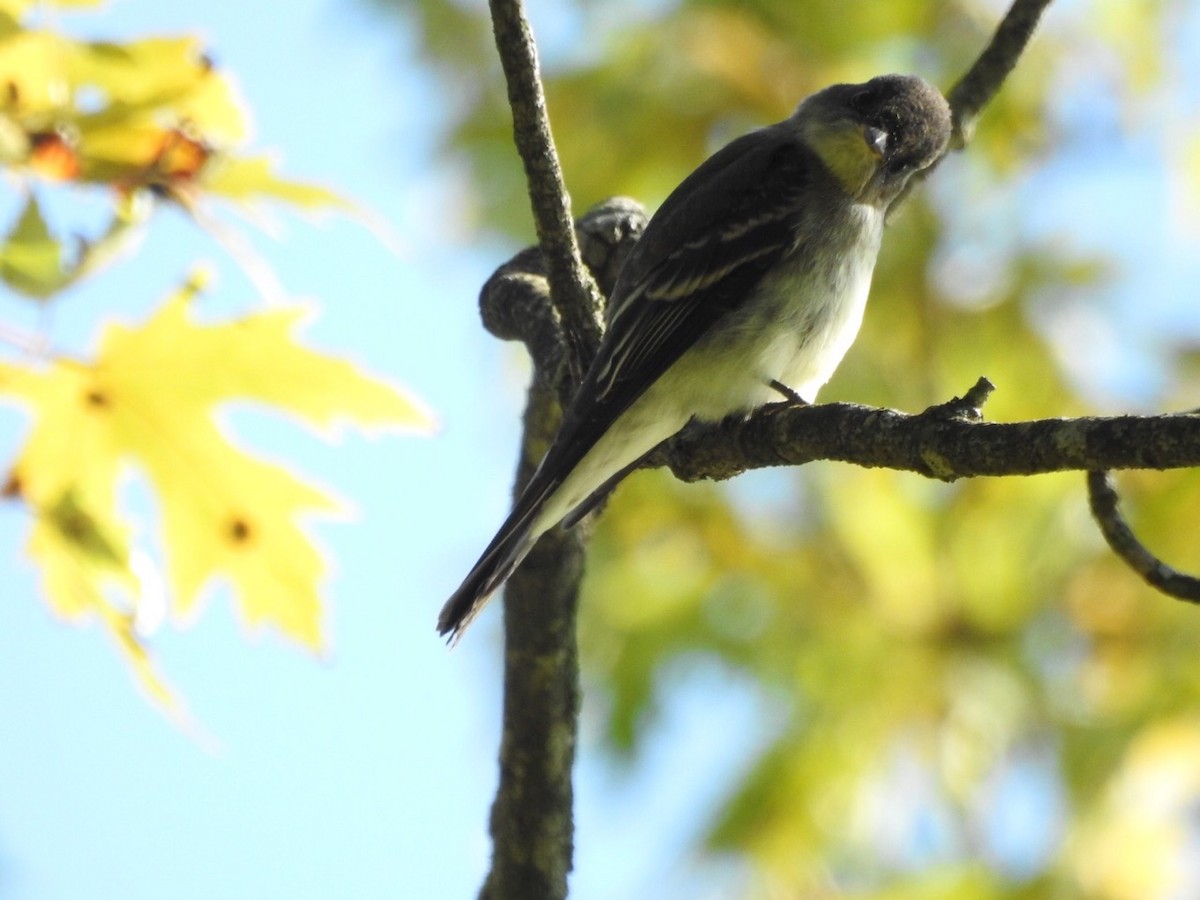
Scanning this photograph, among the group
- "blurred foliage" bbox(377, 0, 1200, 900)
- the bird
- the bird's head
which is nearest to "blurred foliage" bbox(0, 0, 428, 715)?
the bird

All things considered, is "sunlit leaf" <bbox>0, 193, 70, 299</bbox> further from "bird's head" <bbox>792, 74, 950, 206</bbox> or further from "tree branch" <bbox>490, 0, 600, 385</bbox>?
"bird's head" <bbox>792, 74, 950, 206</bbox>

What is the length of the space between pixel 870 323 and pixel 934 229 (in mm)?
678

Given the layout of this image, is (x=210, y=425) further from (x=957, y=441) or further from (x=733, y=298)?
(x=733, y=298)

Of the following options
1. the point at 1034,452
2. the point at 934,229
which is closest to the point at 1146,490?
the point at 934,229

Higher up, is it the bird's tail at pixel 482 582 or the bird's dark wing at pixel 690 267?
the bird's dark wing at pixel 690 267

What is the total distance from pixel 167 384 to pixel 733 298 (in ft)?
4.92

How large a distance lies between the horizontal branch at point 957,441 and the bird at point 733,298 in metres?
0.40

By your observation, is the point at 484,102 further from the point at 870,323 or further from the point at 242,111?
the point at 242,111

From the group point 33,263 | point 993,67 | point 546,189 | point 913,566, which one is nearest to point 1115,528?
point 546,189

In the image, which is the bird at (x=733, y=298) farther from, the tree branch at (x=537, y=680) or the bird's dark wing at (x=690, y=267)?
the tree branch at (x=537, y=680)

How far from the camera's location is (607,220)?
150 inches

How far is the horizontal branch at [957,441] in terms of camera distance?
1860 millimetres

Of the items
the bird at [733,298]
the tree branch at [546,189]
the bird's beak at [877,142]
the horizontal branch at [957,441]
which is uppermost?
the bird's beak at [877,142]

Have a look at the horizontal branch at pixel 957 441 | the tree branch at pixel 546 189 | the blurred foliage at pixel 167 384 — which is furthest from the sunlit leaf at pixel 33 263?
the horizontal branch at pixel 957 441
